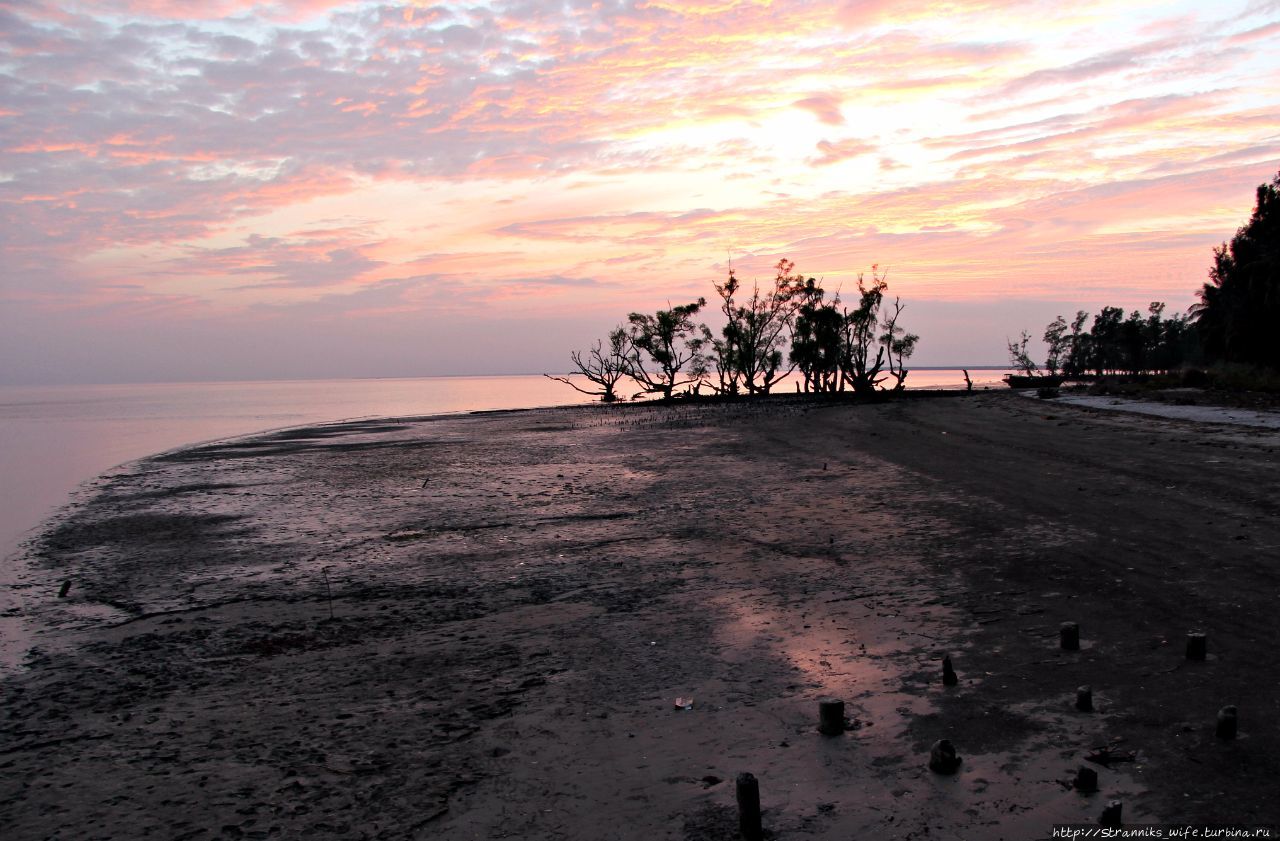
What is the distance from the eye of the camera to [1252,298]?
43.0 meters

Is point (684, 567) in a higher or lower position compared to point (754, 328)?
lower

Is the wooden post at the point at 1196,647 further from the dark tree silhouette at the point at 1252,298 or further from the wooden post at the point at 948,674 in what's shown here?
the dark tree silhouette at the point at 1252,298

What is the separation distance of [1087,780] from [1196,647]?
7.32 feet

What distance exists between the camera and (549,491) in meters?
18.5

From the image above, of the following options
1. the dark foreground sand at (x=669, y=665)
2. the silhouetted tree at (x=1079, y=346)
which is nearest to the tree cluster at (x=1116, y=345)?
the silhouetted tree at (x=1079, y=346)

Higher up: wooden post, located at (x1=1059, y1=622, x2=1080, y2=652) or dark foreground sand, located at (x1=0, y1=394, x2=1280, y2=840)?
wooden post, located at (x1=1059, y1=622, x2=1080, y2=652)

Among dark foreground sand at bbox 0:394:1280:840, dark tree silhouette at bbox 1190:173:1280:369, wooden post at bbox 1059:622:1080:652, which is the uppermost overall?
dark tree silhouette at bbox 1190:173:1280:369

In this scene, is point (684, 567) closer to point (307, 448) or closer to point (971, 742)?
point (971, 742)

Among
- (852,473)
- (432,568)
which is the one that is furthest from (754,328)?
(432,568)

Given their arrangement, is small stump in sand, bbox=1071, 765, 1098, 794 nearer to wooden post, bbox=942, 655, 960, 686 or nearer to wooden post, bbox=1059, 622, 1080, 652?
wooden post, bbox=942, 655, 960, 686

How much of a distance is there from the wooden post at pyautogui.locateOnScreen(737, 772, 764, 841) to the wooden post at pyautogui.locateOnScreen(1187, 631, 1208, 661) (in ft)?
12.5

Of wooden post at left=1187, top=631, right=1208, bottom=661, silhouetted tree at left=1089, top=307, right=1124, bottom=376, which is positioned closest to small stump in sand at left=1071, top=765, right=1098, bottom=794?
wooden post at left=1187, top=631, right=1208, bottom=661

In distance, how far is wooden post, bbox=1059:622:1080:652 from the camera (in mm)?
6434

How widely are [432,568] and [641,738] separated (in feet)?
21.3
